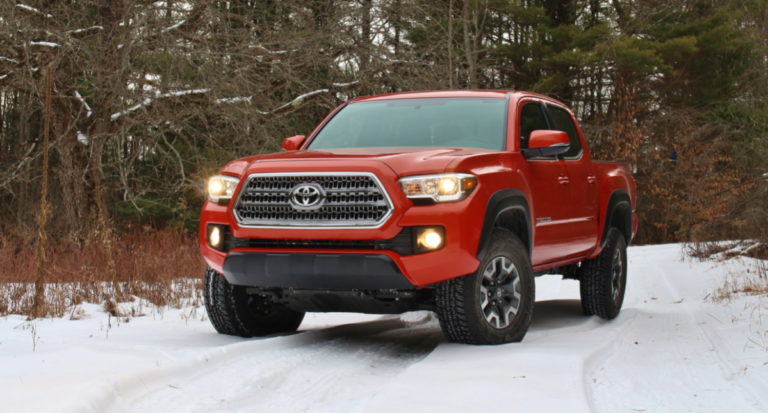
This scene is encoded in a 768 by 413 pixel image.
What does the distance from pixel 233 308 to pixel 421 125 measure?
6.73ft

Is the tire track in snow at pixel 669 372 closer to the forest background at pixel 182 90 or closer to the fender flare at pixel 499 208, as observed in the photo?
the fender flare at pixel 499 208

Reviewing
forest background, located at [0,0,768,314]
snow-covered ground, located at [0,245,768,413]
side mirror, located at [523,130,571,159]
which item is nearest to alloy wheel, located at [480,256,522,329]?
snow-covered ground, located at [0,245,768,413]

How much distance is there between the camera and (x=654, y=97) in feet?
95.7

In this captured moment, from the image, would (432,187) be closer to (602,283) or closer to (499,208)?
(499,208)

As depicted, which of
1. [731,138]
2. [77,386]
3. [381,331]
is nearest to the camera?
[77,386]

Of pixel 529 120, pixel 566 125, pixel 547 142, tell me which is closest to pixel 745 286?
pixel 566 125

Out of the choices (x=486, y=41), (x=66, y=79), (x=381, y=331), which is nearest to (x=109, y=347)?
(x=381, y=331)

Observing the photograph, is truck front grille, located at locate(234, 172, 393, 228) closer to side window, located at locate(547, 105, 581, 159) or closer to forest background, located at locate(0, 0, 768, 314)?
side window, located at locate(547, 105, 581, 159)

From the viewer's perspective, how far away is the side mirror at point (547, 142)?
18.1ft

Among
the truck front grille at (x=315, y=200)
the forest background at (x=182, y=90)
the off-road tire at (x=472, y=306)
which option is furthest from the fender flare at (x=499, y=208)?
the forest background at (x=182, y=90)

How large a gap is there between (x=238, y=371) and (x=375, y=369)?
2.86ft

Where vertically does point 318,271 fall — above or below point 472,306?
above

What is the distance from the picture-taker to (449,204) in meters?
4.55

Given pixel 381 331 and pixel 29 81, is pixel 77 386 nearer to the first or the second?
pixel 381 331
